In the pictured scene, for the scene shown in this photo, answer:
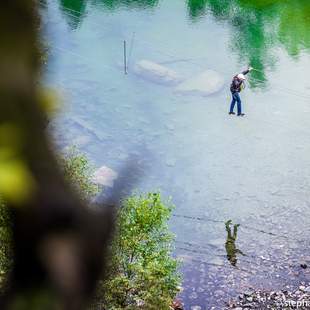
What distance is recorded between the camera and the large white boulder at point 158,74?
4122cm

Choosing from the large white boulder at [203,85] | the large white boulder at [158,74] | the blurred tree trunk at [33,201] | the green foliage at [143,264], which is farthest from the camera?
the large white boulder at [158,74]

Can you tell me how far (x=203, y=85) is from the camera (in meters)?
40.5

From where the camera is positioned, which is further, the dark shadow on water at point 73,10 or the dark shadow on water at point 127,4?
the dark shadow on water at point 127,4

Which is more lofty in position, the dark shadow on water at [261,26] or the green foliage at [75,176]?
the green foliage at [75,176]

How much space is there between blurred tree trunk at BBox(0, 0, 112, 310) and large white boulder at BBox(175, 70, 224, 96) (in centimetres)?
3903

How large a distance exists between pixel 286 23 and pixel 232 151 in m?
16.6

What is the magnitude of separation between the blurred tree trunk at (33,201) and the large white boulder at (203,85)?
39.0 m

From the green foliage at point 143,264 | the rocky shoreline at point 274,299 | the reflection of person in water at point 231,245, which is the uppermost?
the green foliage at point 143,264

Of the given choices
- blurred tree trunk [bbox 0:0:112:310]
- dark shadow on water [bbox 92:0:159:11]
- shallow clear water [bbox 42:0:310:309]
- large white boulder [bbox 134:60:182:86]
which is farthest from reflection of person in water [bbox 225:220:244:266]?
blurred tree trunk [bbox 0:0:112:310]

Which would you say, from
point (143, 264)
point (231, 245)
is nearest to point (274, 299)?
Answer: point (231, 245)

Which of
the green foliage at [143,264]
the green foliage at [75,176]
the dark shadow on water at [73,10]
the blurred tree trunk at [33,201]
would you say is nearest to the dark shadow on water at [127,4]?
the dark shadow on water at [73,10]

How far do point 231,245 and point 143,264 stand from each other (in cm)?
1178

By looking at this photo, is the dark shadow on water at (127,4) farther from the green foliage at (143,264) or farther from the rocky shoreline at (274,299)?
the green foliage at (143,264)

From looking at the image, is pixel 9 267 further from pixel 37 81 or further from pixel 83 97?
pixel 83 97
